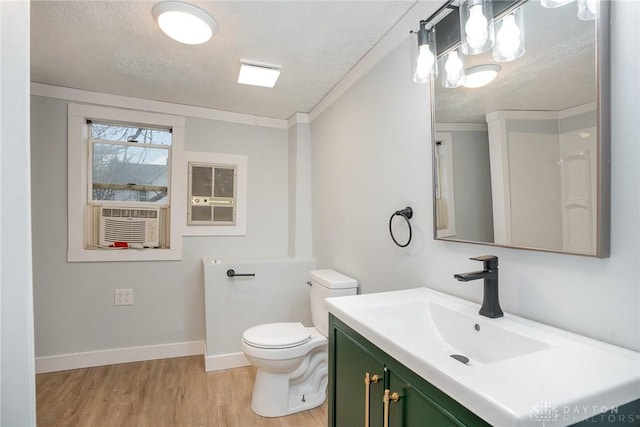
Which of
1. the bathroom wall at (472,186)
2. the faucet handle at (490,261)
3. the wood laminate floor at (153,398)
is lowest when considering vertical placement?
the wood laminate floor at (153,398)

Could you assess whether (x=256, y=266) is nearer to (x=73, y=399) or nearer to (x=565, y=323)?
(x=73, y=399)

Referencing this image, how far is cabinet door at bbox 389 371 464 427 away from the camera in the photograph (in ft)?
2.34

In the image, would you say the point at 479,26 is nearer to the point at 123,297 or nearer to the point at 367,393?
the point at 367,393

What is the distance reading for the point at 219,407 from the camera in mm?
2020

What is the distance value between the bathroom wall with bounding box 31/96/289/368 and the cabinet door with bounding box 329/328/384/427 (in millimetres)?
1961

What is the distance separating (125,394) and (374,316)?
2.08 metres

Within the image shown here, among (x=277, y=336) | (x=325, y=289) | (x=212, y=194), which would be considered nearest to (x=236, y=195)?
(x=212, y=194)

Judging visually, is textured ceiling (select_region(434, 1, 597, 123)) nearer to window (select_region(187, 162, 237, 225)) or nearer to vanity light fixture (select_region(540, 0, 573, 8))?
vanity light fixture (select_region(540, 0, 573, 8))

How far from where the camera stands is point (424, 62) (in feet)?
4.40

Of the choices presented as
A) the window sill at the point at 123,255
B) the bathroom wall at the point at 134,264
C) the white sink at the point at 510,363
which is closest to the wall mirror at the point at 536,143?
the white sink at the point at 510,363

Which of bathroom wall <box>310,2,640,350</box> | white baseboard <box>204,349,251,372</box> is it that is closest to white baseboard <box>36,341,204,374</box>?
white baseboard <box>204,349,251,372</box>

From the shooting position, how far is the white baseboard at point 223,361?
8.25 feet

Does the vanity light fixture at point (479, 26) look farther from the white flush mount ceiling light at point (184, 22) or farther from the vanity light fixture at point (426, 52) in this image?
the white flush mount ceiling light at point (184, 22)

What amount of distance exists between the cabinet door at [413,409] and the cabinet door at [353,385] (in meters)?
0.07
